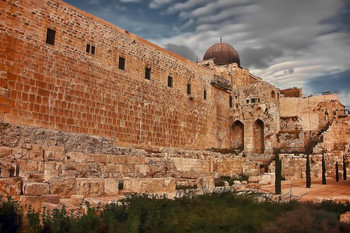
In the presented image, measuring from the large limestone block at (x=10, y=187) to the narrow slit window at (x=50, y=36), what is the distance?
28.3 feet

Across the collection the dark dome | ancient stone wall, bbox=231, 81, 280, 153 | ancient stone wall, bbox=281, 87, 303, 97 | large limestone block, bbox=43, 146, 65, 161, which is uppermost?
the dark dome

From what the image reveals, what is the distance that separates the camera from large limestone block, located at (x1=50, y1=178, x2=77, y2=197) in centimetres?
705

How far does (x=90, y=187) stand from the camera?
7.47m

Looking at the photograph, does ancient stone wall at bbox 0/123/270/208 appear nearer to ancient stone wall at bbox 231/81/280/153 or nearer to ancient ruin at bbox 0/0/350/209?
ancient ruin at bbox 0/0/350/209

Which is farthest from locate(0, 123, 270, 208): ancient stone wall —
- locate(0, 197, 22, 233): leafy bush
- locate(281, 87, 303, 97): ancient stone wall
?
locate(281, 87, 303, 97): ancient stone wall

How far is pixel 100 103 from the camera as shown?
1468 centimetres

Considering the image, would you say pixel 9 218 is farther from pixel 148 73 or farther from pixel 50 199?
pixel 148 73

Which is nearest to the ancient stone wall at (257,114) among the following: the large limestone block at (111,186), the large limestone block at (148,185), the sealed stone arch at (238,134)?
the sealed stone arch at (238,134)

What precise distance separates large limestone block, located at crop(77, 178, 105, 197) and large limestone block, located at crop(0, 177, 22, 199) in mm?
1721

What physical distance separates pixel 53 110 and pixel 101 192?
6221 millimetres

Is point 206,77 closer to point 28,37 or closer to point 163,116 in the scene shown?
point 163,116

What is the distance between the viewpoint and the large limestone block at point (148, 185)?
342 inches

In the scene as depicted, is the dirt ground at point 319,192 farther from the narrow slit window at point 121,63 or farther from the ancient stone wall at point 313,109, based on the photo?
the ancient stone wall at point 313,109

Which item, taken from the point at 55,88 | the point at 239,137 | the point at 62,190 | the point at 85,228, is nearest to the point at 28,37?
the point at 55,88
